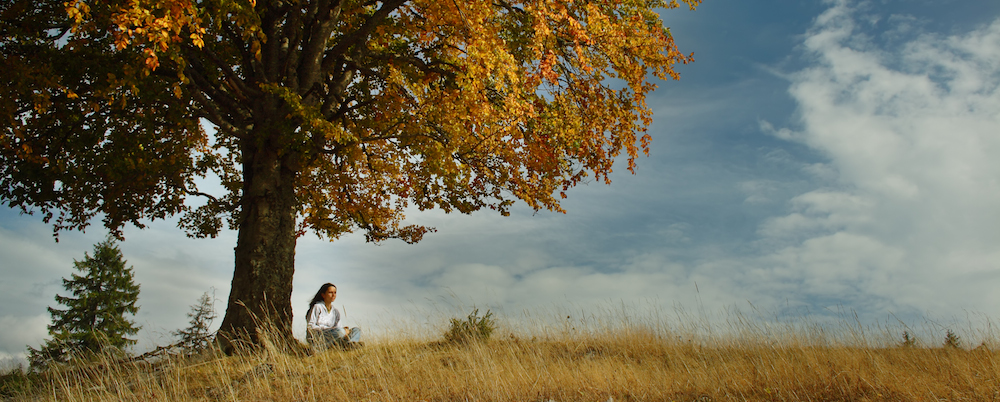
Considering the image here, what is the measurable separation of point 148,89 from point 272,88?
1.84m

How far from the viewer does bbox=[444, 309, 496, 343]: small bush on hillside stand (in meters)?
10.6

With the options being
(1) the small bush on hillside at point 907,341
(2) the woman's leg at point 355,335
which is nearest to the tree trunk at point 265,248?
(2) the woman's leg at point 355,335

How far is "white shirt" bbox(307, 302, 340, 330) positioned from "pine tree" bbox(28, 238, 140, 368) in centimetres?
1415

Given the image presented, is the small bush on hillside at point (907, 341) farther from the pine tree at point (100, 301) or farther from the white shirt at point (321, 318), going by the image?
the pine tree at point (100, 301)

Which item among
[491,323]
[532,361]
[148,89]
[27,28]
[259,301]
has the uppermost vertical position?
[27,28]

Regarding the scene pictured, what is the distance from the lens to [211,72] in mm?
11227

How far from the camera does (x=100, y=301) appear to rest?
2131 centimetres

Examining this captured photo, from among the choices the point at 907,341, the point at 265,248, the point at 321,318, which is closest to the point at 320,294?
the point at 321,318

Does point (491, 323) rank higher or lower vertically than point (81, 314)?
lower

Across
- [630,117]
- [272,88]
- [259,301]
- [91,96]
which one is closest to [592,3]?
[630,117]

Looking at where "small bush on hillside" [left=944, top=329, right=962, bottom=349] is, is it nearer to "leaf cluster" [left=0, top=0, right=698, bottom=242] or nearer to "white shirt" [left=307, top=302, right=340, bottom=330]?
"leaf cluster" [left=0, top=0, right=698, bottom=242]

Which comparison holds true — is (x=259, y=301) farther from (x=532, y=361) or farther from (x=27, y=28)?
(x=27, y=28)

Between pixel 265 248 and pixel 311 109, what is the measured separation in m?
2.60

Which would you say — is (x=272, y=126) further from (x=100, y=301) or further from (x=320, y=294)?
(x=100, y=301)
